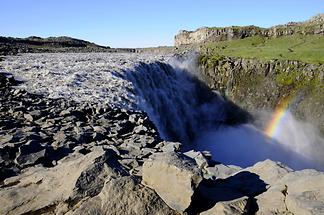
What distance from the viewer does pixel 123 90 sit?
2891cm

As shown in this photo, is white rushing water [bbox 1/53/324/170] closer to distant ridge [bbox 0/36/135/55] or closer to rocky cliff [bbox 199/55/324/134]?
rocky cliff [bbox 199/55/324/134]

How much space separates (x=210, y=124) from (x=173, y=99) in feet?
63.9

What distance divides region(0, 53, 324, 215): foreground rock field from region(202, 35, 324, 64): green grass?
70.8 metres

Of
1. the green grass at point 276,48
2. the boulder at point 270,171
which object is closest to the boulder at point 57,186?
the boulder at point 270,171

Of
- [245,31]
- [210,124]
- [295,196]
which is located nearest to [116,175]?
[295,196]

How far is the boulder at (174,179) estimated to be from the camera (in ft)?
32.1

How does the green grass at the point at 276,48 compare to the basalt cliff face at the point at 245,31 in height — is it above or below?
below

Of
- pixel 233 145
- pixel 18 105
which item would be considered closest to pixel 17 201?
pixel 18 105

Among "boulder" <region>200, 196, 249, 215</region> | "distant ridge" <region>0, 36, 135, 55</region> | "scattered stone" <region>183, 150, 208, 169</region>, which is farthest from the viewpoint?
"distant ridge" <region>0, 36, 135, 55</region>

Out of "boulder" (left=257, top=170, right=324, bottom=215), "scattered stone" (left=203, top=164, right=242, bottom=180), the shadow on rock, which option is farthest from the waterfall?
"boulder" (left=257, top=170, right=324, bottom=215)

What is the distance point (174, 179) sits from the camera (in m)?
10.1

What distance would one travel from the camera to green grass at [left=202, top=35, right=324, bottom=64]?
87.3m

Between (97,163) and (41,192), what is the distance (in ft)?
6.12

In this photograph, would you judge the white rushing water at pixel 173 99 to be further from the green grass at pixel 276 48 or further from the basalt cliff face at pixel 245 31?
the basalt cliff face at pixel 245 31
